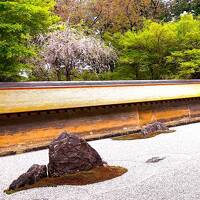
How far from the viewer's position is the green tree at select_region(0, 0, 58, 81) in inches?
417

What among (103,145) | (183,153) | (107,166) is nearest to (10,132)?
(103,145)

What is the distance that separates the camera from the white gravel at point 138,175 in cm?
470

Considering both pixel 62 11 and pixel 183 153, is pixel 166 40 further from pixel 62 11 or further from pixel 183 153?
pixel 183 153

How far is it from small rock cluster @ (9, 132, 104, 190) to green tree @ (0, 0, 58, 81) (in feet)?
16.8

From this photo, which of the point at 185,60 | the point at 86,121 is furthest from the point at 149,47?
the point at 86,121

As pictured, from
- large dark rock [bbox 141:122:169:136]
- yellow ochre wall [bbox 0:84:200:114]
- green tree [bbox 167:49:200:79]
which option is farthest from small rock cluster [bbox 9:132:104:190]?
green tree [bbox 167:49:200:79]

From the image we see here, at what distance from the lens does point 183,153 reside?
23.9 ft

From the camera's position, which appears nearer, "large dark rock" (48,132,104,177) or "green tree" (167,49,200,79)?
"large dark rock" (48,132,104,177)

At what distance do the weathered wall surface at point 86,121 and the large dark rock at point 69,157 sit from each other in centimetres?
321

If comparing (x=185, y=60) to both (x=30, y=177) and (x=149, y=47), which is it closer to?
(x=149, y=47)

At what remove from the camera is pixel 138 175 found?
18.7ft

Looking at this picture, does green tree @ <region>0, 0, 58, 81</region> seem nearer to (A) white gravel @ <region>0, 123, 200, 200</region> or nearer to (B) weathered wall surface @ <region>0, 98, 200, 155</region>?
(B) weathered wall surface @ <region>0, 98, 200, 155</region>

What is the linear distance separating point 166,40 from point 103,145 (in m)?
8.45

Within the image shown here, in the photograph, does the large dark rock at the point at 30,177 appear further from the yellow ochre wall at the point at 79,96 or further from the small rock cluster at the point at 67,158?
the yellow ochre wall at the point at 79,96
